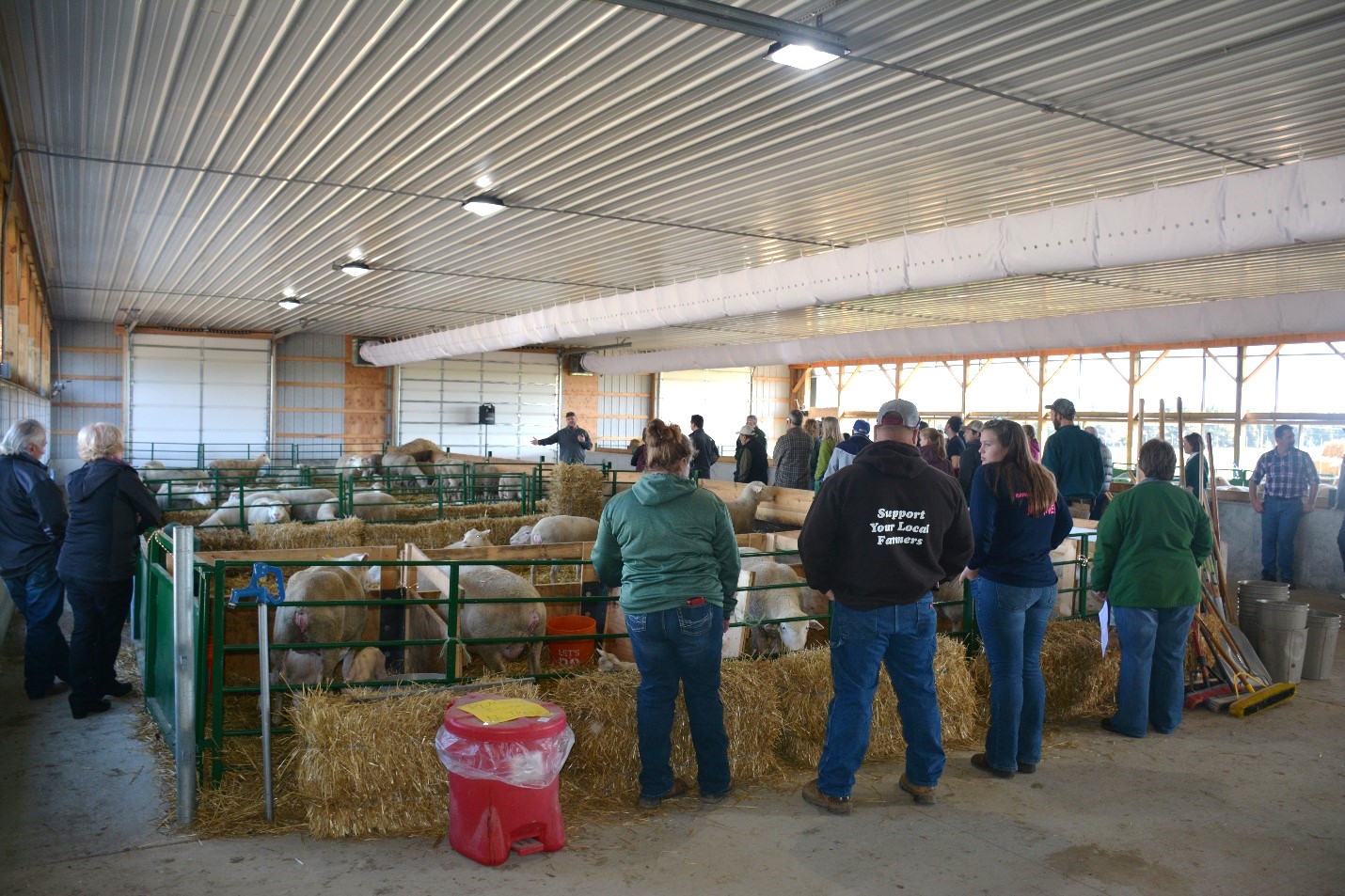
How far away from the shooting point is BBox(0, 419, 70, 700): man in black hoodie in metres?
5.96

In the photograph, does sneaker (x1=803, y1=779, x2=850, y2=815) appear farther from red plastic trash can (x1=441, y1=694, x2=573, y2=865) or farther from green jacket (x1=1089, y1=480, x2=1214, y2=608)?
green jacket (x1=1089, y1=480, x2=1214, y2=608)

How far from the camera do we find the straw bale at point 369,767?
418 cm

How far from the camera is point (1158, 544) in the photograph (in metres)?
5.86

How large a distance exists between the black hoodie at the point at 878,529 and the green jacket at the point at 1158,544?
2.04 metres

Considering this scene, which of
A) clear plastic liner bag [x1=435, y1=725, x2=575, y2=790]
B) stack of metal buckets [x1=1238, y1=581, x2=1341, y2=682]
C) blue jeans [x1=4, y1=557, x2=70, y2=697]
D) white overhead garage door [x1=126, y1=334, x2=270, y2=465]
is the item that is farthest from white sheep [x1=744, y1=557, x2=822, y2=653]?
white overhead garage door [x1=126, y1=334, x2=270, y2=465]

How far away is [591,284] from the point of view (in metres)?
17.3

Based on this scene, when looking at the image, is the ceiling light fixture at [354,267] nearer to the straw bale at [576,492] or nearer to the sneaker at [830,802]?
the straw bale at [576,492]

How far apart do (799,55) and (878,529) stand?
3307 millimetres

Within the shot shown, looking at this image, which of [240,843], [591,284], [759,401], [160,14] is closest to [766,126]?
[160,14]

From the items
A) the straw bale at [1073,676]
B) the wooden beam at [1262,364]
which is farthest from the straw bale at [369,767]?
the wooden beam at [1262,364]

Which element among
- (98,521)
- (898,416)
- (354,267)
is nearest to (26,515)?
(98,521)

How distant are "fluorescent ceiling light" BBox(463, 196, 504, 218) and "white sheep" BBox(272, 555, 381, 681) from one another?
5183 mm

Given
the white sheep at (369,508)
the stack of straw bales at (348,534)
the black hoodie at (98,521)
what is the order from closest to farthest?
the black hoodie at (98,521)
the stack of straw bales at (348,534)
the white sheep at (369,508)

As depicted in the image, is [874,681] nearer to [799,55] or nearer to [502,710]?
[502,710]
